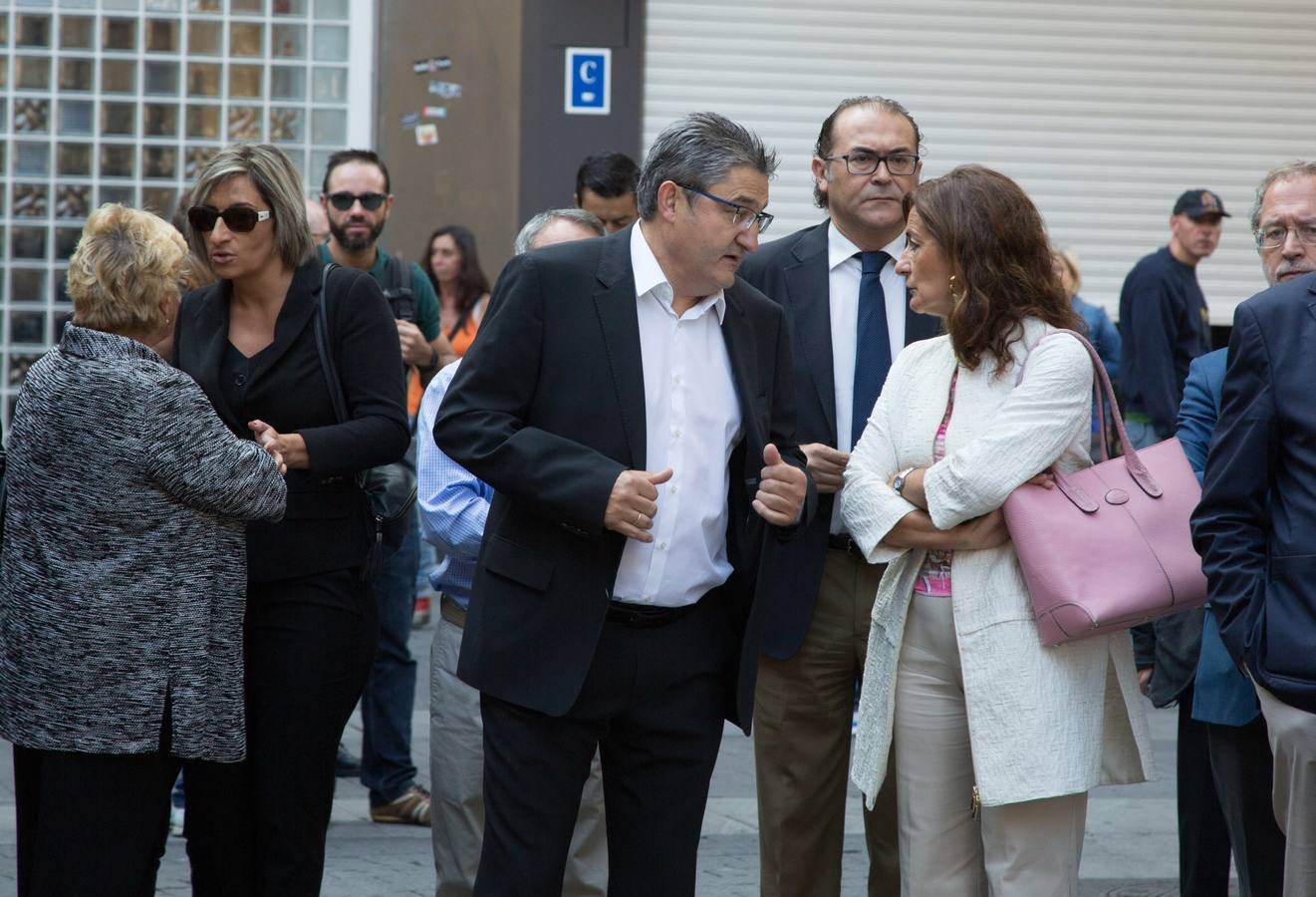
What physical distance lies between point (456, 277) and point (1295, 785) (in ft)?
21.7

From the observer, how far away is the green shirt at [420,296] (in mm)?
6336

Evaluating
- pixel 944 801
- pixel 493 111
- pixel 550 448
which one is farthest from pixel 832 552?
pixel 493 111

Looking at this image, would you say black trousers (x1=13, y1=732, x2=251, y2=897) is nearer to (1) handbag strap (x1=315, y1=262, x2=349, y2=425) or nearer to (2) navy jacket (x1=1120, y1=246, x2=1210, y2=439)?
(1) handbag strap (x1=315, y1=262, x2=349, y2=425)

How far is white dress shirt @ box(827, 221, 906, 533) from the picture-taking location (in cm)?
449

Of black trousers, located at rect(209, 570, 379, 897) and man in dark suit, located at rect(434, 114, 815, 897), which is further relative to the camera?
black trousers, located at rect(209, 570, 379, 897)

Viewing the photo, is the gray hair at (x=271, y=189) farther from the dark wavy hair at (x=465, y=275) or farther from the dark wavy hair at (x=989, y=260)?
the dark wavy hair at (x=465, y=275)

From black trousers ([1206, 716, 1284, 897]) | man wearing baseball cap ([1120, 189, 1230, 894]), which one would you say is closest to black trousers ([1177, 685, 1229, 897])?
black trousers ([1206, 716, 1284, 897])

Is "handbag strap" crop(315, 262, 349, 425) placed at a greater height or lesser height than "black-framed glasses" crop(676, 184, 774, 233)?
lesser

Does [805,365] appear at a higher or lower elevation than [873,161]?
lower

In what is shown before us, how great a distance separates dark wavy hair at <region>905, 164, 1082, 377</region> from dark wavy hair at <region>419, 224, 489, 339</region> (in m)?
5.67

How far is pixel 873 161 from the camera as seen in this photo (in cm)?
452

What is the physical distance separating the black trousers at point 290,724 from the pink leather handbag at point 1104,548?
1.69 meters

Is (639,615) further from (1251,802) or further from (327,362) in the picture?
(1251,802)

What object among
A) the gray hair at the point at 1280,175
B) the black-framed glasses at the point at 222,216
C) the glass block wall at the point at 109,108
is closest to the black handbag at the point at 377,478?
the black-framed glasses at the point at 222,216
